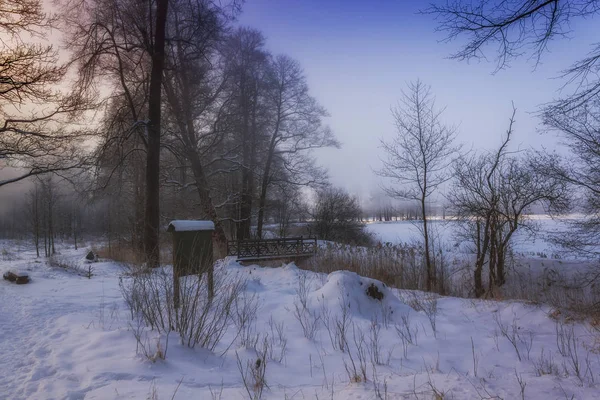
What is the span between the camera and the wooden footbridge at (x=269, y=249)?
512 inches

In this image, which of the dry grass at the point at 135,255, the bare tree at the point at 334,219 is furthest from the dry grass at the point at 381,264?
the bare tree at the point at 334,219

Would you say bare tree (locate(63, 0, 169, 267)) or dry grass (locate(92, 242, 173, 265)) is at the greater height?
bare tree (locate(63, 0, 169, 267))

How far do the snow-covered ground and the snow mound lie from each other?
0.02 meters

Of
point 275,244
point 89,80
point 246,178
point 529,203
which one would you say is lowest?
point 275,244

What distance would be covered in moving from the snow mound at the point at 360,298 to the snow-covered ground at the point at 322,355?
2 cm

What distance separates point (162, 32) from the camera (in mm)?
9531

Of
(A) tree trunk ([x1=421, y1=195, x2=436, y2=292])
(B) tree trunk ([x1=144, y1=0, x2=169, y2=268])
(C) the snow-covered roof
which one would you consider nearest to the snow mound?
(C) the snow-covered roof

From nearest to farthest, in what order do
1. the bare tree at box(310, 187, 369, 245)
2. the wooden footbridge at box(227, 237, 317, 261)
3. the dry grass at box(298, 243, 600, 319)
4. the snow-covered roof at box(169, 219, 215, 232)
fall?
the snow-covered roof at box(169, 219, 215, 232) → the dry grass at box(298, 243, 600, 319) → the wooden footbridge at box(227, 237, 317, 261) → the bare tree at box(310, 187, 369, 245)

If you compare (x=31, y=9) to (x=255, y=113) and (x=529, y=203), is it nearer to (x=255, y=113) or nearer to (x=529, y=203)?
(x=255, y=113)

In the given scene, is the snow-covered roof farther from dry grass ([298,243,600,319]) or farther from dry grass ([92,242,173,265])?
dry grass ([298,243,600,319])

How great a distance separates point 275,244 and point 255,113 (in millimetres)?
7484

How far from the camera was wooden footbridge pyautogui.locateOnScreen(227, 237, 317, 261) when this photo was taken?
1302 centimetres

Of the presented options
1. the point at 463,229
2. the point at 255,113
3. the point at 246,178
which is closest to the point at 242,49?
the point at 255,113

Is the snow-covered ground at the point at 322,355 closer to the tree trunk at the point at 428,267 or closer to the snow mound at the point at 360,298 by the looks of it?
the snow mound at the point at 360,298
